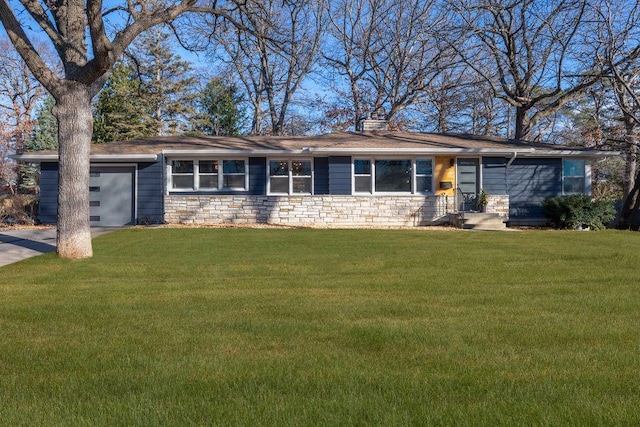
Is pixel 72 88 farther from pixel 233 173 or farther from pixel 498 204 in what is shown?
pixel 498 204

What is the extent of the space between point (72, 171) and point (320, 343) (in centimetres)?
764

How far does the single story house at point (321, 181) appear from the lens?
1864 centimetres

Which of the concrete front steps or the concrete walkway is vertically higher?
the concrete front steps

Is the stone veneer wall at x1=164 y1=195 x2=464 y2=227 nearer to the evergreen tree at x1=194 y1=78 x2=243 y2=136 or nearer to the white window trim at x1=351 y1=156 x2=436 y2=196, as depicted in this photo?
the white window trim at x1=351 y1=156 x2=436 y2=196

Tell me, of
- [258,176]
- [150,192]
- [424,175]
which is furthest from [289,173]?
[150,192]

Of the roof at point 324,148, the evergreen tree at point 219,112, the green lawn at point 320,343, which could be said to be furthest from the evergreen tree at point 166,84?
the green lawn at point 320,343

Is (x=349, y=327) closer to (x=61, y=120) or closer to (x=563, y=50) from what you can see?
(x=61, y=120)

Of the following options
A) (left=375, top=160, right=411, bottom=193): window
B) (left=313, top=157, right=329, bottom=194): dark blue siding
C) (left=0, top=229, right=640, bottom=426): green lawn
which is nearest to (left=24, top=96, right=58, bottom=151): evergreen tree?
(left=313, top=157, right=329, bottom=194): dark blue siding

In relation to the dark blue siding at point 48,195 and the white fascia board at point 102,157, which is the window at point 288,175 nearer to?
the white fascia board at point 102,157

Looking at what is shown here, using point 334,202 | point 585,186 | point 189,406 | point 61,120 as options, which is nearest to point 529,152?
point 585,186

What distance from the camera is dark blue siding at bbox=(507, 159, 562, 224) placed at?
1964 centimetres

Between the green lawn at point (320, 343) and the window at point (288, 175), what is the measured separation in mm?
10232

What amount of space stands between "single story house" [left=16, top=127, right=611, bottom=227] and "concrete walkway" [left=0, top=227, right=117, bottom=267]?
3472mm

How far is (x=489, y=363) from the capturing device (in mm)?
3938
